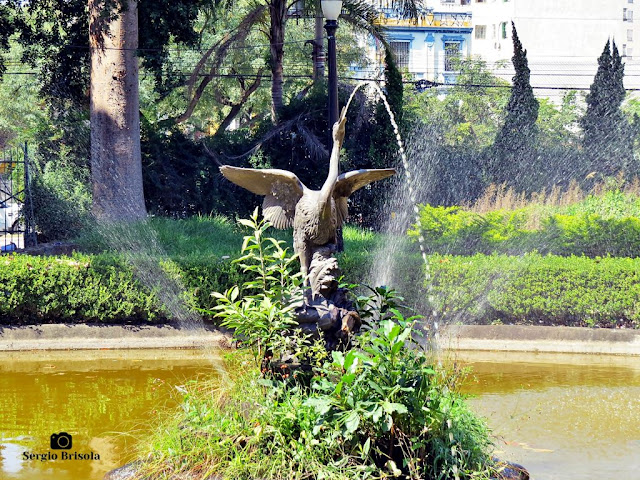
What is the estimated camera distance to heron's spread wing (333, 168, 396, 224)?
22.9ft

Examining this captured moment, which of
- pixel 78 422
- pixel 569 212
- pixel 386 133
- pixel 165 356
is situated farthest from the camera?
pixel 386 133

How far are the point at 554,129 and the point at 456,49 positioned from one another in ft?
59.8

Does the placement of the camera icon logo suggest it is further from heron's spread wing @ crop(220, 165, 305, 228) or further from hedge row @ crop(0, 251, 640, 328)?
hedge row @ crop(0, 251, 640, 328)

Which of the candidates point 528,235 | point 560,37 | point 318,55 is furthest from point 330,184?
point 560,37

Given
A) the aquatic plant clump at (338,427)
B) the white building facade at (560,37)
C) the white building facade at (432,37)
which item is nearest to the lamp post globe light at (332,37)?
the aquatic plant clump at (338,427)

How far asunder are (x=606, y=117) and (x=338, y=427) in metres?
22.9

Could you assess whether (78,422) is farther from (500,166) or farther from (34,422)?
(500,166)

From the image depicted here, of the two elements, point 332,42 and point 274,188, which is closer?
point 274,188

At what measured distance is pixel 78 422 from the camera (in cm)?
750

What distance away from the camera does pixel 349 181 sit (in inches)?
279

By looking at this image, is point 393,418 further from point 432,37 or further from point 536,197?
point 432,37

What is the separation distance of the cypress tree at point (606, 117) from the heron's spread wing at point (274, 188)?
1999 centimetres

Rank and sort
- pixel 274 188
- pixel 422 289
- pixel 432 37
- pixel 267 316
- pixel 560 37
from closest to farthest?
pixel 267 316 → pixel 274 188 → pixel 422 289 → pixel 560 37 → pixel 432 37

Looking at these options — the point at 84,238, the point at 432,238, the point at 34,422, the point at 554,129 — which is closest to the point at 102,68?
the point at 84,238
